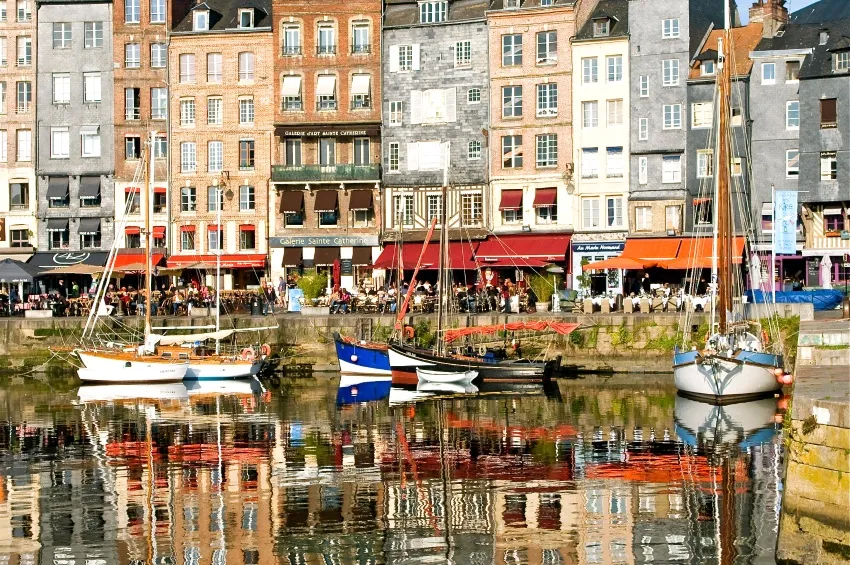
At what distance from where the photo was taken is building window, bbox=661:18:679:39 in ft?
232

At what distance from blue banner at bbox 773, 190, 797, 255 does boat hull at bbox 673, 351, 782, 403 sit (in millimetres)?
13974

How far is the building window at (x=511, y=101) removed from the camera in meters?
73.8

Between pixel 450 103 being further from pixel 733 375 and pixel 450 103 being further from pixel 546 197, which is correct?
pixel 733 375

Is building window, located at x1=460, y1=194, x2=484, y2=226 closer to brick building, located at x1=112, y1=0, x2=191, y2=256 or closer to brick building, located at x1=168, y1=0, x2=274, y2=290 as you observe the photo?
brick building, located at x1=168, y1=0, x2=274, y2=290

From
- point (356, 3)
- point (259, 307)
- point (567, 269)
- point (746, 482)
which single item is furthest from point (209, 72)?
point (746, 482)

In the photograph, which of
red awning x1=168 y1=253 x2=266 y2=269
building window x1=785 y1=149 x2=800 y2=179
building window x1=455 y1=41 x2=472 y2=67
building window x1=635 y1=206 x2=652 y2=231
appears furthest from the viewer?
red awning x1=168 y1=253 x2=266 y2=269

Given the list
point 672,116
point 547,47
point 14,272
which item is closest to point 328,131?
point 547,47

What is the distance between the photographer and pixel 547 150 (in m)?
73.4

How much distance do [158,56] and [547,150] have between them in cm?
2235

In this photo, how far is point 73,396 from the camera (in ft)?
183

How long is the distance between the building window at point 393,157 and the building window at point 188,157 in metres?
10.8

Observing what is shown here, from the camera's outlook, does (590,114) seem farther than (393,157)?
No

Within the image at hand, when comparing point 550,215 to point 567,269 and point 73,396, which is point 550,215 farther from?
point 73,396

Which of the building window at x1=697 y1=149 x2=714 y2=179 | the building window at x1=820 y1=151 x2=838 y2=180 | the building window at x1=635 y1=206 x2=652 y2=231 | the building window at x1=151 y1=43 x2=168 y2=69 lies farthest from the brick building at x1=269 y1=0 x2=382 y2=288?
the building window at x1=820 y1=151 x2=838 y2=180
